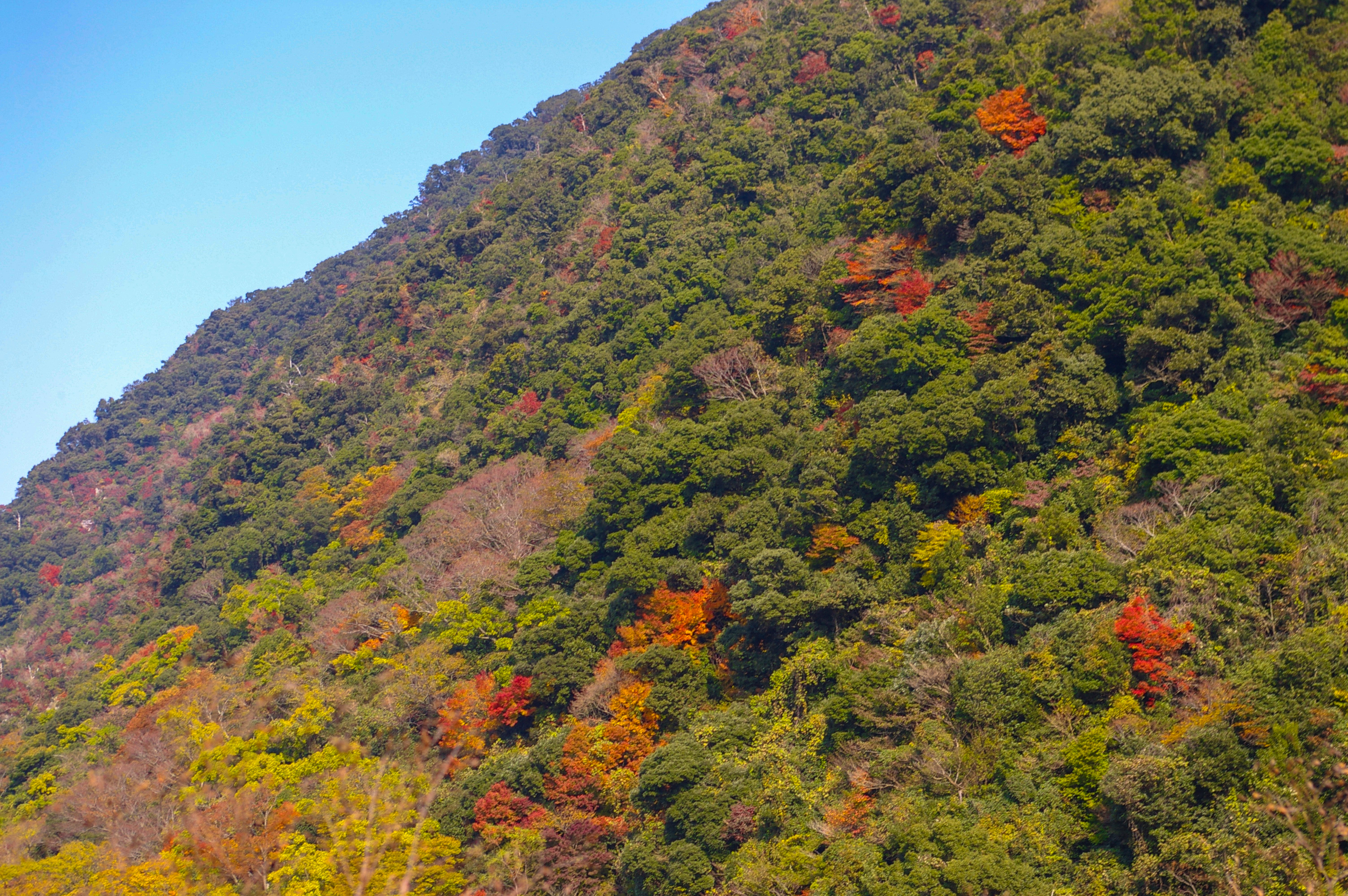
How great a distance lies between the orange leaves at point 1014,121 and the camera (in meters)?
33.0

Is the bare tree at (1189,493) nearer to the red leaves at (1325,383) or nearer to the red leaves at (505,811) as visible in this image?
the red leaves at (1325,383)

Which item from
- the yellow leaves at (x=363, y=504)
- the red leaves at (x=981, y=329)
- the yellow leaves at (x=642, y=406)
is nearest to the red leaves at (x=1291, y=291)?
the red leaves at (x=981, y=329)

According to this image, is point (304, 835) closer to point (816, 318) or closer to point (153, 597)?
point (816, 318)

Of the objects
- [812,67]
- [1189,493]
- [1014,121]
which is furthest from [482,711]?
[812,67]

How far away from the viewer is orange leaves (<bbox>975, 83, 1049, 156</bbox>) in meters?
33.0

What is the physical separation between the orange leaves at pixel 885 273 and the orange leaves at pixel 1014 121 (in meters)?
4.82

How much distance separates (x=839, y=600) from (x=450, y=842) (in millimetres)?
11742

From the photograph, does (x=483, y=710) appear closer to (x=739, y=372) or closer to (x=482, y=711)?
(x=482, y=711)

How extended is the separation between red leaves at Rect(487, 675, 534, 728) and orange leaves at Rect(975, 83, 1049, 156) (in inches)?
973

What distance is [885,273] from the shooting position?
32938 millimetres

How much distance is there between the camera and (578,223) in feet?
196

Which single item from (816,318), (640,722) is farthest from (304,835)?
(816,318)

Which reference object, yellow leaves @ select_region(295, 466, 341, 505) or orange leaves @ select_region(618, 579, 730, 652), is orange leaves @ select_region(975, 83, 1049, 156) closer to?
orange leaves @ select_region(618, 579, 730, 652)

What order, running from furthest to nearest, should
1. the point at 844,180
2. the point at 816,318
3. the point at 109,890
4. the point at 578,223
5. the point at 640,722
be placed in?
1. the point at 578,223
2. the point at 844,180
3. the point at 816,318
4. the point at 640,722
5. the point at 109,890
